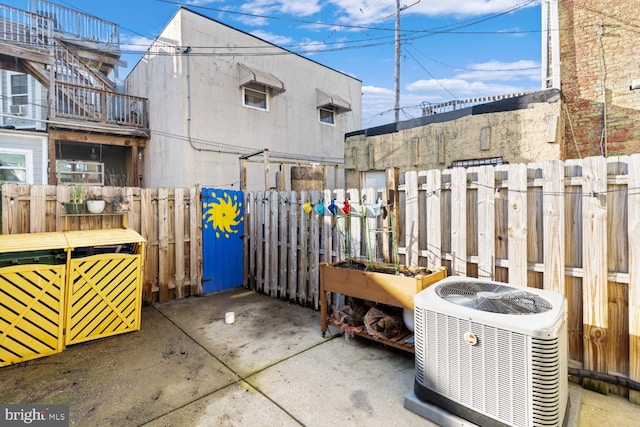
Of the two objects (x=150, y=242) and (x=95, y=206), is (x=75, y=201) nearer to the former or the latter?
(x=95, y=206)

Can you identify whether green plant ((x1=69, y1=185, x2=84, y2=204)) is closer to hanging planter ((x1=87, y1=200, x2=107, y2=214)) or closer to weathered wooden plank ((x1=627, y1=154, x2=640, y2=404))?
hanging planter ((x1=87, y1=200, x2=107, y2=214))

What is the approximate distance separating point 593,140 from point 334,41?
9.87 metres

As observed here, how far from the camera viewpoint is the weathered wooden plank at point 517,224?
9.04 ft

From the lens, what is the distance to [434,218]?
3271 mm

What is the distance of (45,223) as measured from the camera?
399 centimetres

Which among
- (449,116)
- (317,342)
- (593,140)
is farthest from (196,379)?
(593,140)

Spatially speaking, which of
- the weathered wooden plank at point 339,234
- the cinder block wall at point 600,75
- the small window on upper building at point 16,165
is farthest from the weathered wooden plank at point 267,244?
the small window on upper building at point 16,165

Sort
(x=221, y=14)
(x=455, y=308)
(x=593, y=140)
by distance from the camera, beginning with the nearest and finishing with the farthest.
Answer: (x=455, y=308) → (x=593, y=140) → (x=221, y=14)

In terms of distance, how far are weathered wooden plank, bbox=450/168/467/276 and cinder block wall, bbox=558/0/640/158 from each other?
167 inches

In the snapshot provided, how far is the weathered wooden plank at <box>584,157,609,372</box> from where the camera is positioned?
2.41 meters

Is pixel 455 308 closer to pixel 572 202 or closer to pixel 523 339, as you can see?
pixel 523 339

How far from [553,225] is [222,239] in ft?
15.6

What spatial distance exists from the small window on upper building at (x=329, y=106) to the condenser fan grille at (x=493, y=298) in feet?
36.4

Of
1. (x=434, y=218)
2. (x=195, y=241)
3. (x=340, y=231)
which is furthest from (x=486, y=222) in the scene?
(x=195, y=241)
